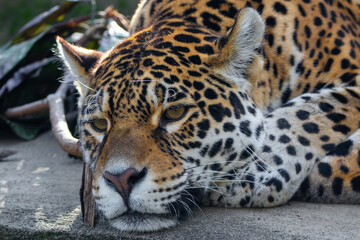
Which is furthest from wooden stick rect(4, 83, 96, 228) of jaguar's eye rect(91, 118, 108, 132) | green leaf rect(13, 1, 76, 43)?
green leaf rect(13, 1, 76, 43)

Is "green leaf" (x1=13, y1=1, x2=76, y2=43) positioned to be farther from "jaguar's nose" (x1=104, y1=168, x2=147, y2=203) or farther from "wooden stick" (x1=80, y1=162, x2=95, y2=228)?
"jaguar's nose" (x1=104, y1=168, x2=147, y2=203)

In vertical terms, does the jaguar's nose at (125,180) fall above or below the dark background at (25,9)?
above

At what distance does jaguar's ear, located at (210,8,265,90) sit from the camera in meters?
3.77

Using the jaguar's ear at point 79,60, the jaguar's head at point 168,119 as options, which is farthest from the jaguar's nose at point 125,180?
the jaguar's ear at point 79,60

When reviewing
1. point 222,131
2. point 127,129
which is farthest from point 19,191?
point 222,131

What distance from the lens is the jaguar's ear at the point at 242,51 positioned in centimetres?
377

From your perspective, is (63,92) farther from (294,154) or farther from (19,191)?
(294,154)

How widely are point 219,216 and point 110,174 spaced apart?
1040 mm

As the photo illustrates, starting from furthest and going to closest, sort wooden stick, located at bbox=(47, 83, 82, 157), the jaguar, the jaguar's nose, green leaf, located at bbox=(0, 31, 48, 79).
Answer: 1. green leaf, located at bbox=(0, 31, 48, 79)
2. wooden stick, located at bbox=(47, 83, 82, 157)
3. the jaguar
4. the jaguar's nose

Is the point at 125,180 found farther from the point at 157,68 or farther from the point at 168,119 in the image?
the point at 157,68

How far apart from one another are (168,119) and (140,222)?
0.73 metres

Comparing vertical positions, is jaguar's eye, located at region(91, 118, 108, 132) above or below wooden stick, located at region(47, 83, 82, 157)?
above

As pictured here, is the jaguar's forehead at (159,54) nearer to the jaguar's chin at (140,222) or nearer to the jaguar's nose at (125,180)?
the jaguar's nose at (125,180)

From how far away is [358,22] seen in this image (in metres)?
5.18
